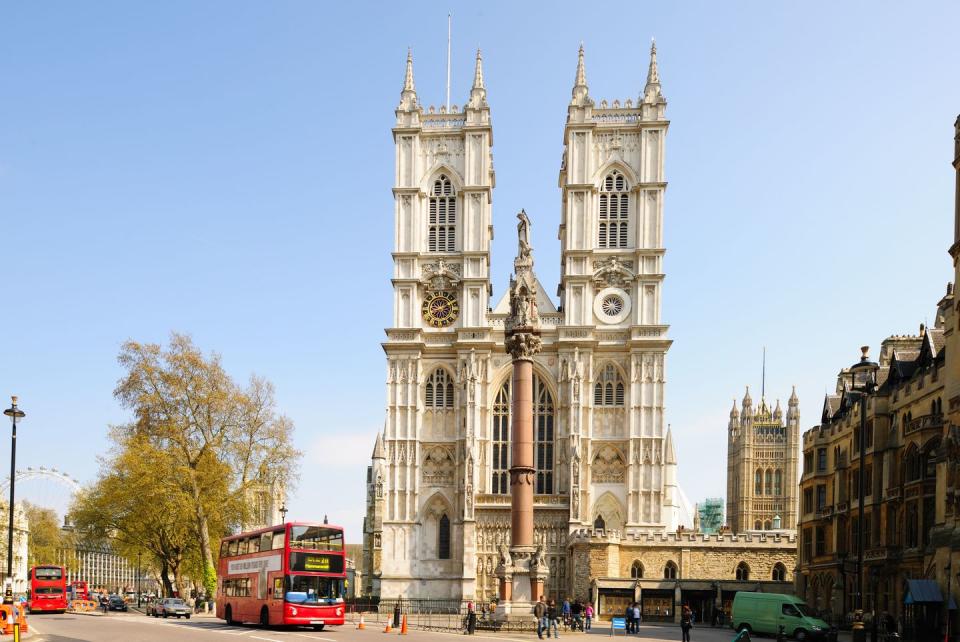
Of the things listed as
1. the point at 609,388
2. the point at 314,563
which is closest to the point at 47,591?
the point at 314,563

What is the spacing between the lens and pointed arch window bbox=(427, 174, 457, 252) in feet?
221

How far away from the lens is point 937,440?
1361 inches

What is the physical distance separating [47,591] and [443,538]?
940 inches

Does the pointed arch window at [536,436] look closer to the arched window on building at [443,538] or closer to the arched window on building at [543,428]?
the arched window on building at [543,428]

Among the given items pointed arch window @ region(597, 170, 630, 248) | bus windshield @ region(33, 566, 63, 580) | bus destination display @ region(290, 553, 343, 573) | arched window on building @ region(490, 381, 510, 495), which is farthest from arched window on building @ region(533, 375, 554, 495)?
bus destination display @ region(290, 553, 343, 573)

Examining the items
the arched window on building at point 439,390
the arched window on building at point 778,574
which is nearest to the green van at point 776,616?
the arched window on building at point 778,574

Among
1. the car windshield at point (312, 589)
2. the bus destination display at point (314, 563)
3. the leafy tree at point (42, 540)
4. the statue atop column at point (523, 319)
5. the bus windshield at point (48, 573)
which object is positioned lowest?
the leafy tree at point (42, 540)

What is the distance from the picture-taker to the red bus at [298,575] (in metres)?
31.2

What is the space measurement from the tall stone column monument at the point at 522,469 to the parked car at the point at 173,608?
634 inches

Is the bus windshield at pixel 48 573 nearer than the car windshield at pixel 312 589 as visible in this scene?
No

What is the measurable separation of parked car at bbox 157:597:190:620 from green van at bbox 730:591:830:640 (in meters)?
23.5

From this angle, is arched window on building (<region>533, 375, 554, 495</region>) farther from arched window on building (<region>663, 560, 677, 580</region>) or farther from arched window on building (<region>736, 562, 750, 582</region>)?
arched window on building (<region>736, 562, 750, 582</region>)

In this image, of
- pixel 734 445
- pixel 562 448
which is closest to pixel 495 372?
pixel 562 448

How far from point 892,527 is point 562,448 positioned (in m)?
27.8
